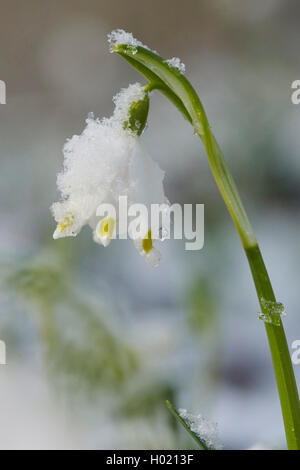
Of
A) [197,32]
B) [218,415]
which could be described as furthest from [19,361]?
[197,32]

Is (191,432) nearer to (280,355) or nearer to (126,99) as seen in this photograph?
(280,355)

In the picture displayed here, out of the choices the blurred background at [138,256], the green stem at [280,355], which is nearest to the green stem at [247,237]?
the green stem at [280,355]

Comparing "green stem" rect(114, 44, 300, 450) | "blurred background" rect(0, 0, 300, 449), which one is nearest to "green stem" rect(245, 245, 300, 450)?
"green stem" rect(114, 44, 300, 450)

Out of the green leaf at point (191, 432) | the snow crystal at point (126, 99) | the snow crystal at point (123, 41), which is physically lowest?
the green leaf at point (191, 432)

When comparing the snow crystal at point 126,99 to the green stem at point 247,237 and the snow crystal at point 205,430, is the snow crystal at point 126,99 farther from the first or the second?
the snow crystal at point 205,430

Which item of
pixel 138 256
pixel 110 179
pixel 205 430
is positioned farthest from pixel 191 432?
pixel 138 256
